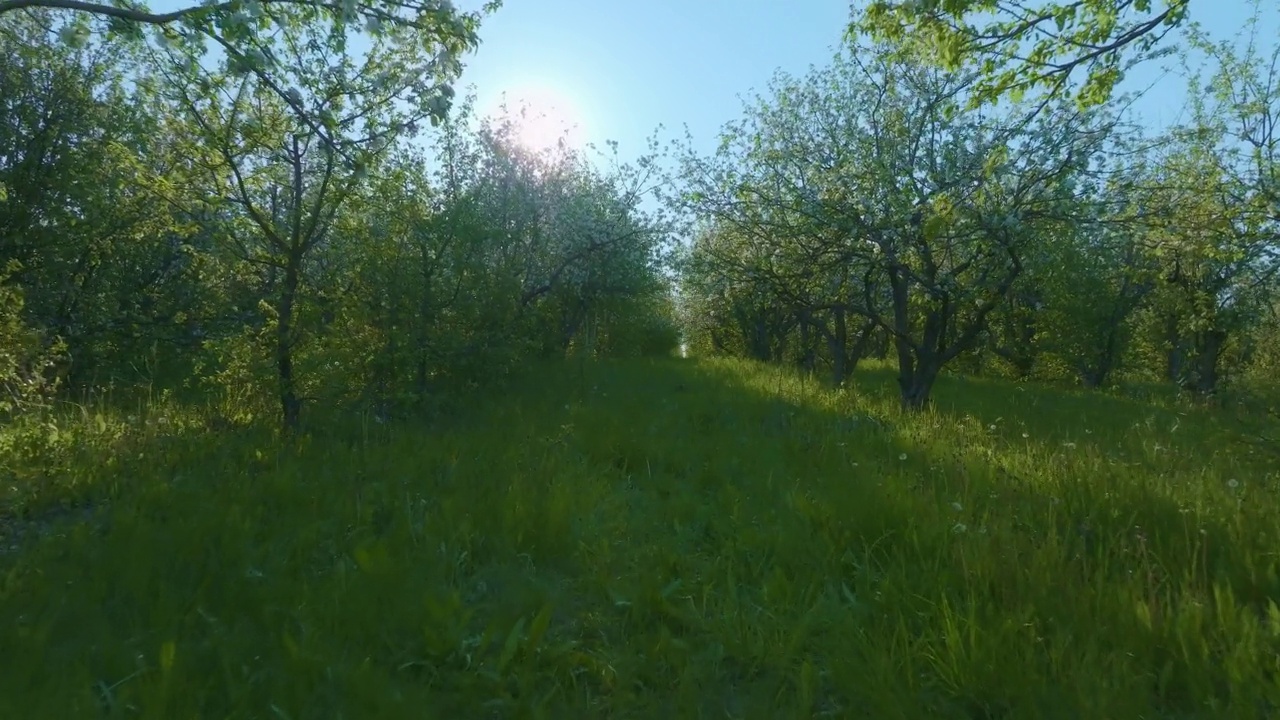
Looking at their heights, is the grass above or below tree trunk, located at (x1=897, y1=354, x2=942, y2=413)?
below

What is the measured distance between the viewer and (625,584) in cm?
412

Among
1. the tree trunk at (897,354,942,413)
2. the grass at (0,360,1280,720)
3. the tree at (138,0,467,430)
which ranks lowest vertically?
the grass at (0,360,1280,720)

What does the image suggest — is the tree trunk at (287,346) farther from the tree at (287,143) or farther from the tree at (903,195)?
the tree at (903,195)

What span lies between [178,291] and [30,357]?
8.04 meters

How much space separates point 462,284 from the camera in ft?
31.8

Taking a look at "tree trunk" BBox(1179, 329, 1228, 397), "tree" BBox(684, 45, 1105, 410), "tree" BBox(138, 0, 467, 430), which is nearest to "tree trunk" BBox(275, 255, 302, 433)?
"tree" BBox(138, 0, 467, 430)

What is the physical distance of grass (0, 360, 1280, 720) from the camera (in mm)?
2936

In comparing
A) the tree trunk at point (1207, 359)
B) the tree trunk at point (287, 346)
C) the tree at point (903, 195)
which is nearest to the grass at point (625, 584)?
the tree trunk at point (287, 346)

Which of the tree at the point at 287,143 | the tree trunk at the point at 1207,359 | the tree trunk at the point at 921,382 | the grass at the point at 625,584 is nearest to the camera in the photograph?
the grass at the point at 625,584

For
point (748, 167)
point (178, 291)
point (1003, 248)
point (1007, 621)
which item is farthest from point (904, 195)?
point (178, 291)

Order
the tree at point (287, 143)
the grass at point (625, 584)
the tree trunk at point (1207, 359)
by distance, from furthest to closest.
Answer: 1. the tree trunk at point (1207, 359)
2. the tree at point (287, 143)
3. the grass at point (625, 584)

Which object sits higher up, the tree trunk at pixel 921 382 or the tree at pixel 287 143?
the tree at pixel 287 143

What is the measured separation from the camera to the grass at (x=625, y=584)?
2936mm

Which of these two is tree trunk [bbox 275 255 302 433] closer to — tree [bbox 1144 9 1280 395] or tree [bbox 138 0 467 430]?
tree [bbox 138 0 467 430]
